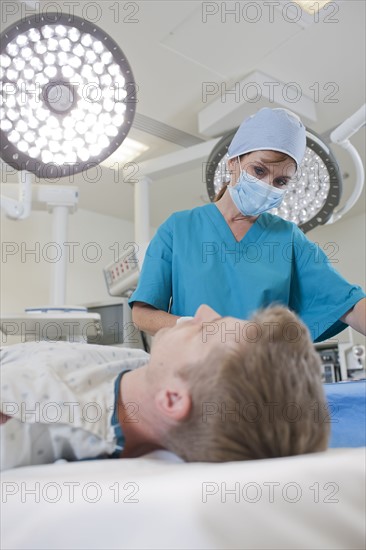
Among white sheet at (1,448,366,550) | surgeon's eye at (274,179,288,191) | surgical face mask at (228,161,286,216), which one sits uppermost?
surgeon's eye at (274,179,288,191)

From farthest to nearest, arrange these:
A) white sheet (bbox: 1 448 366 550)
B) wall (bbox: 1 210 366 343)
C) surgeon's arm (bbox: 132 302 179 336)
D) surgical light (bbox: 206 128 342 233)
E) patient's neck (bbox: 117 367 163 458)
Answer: wall (bbox: 1 210 366 343) → surgical light (bbox: 206 128 342 233) → surgeon's arm (bbox: 132 302 179 336) → patient's neck (bbox: 117 367 163 458) → white sheet (bbox: 1 448 366 550)

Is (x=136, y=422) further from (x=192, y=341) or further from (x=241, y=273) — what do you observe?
(x=241, y=273)

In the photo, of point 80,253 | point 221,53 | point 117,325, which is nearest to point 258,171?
point 221,53

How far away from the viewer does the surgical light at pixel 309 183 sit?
5.13ft

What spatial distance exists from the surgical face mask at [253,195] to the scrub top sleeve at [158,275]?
0.62 ft

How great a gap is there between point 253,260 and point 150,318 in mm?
312

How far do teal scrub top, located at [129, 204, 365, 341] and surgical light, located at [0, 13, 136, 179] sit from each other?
29 cm

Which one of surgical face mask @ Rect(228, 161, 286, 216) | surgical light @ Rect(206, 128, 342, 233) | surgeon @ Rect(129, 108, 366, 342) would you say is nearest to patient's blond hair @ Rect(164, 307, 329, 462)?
surgeon @ Rect(129, 108, 366, 342)

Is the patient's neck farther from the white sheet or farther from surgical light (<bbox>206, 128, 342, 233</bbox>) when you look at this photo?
surgical light (<bbox>206, 128, 342, 233</bbox>)

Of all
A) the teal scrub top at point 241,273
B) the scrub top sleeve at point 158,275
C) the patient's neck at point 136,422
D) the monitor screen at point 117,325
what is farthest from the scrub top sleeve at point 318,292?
the monitor screen at point 117,325

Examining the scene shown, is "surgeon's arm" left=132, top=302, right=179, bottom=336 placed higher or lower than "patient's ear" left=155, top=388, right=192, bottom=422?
higher

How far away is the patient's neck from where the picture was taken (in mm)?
760

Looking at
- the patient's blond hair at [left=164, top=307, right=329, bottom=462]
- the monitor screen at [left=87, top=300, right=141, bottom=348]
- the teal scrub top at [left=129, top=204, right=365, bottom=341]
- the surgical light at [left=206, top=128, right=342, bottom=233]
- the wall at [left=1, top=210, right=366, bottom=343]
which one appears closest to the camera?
the patient's blond hair at [left=164, top=307, right=329, bottom=462]

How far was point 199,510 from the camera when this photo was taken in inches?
17.5
